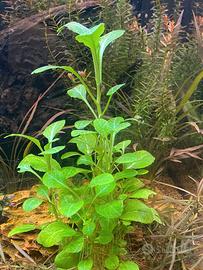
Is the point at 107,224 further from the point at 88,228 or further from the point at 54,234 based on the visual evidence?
the point at 54,234

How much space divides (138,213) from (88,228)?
24 centimetres

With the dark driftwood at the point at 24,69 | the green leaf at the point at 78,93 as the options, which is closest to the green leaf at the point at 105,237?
the green leaf at the point at 78,93

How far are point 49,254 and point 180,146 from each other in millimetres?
1208

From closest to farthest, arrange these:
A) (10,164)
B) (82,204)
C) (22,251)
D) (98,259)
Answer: (82,204) < (98,259) < (22,251) < (10,164)

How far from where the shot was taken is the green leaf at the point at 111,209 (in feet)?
5.61

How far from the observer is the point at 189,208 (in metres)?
2.07

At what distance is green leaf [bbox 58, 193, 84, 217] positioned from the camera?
1.71 meters

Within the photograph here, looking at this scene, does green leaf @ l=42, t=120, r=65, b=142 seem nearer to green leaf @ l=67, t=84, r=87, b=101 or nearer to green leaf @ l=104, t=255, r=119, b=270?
green leaf @ l=67, t=84, r=87, b=101

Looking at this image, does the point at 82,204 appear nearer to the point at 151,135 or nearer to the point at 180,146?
the point at 151,135

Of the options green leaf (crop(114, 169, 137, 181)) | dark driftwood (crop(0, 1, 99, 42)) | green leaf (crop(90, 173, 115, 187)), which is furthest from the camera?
dark driftwood (crop(0, 1, 99, 42))

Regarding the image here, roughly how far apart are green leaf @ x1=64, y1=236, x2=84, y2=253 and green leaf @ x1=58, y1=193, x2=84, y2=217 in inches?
6.4

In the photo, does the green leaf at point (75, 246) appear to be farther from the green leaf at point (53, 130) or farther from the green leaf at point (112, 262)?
the green leaf at point (53, 130)

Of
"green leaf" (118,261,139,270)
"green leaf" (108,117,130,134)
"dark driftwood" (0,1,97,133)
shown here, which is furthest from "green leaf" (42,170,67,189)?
"dark driftwood" (0,1,97,133)

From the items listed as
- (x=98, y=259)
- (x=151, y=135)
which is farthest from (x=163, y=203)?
(x=151, y=135)
